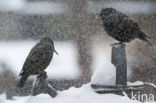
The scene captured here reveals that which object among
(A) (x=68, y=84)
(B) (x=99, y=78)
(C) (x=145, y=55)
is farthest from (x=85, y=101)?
(C) (x=145, y=55)

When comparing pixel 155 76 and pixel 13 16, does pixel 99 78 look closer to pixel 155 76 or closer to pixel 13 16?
pixel 155 76

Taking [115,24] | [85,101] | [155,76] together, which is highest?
[115,24]

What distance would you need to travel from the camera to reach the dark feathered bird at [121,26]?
1.30m

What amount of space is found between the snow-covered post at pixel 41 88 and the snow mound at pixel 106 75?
0.35 feet

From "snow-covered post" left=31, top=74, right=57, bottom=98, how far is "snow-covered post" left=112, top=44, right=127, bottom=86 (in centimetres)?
16

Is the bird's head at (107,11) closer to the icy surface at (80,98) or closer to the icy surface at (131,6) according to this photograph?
the icy surface at (80,98)

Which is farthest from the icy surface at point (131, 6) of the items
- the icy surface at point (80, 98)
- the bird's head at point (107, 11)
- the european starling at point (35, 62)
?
the icy surface at point (80, 98)

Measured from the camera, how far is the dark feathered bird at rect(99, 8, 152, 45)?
1302 mm

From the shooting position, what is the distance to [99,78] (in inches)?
41.1

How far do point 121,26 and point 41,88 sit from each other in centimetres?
40

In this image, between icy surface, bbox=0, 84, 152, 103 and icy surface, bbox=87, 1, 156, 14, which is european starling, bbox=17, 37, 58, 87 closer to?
icy surface, bbox=0, 84, 152, 103

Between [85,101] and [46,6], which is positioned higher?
[46,6]

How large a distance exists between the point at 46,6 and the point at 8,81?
27.4 inches

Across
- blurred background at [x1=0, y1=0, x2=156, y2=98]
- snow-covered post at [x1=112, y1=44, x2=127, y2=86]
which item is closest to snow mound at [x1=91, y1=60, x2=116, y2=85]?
snow-covered post at [x1=112, y1=44, x2=127, y2=86]
